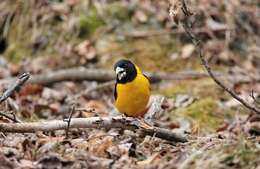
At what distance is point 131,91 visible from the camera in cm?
605

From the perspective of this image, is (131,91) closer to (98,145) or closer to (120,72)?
(120,72)

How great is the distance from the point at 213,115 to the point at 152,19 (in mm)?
3033

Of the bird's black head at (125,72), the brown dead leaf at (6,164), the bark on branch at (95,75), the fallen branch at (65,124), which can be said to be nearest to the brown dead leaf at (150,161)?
the fallen branch at (65,124)

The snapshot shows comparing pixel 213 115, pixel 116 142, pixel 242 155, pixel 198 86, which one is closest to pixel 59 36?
pixel 198 86

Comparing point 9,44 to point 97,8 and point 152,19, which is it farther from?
point 152,19

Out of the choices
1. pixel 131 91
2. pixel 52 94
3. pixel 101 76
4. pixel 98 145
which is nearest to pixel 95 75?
pixel 101 76

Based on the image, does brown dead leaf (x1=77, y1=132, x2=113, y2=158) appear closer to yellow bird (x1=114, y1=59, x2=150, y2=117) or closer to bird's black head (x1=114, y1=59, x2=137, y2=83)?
yellow bird (x1=114, y1=59, x2=150, y2=117)

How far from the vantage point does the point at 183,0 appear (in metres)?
4.50

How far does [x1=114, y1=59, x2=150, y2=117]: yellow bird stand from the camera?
6047 mm

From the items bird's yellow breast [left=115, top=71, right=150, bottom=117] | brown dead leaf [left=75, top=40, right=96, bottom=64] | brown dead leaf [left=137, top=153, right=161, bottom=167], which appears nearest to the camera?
brown dead leaf [left=137, top=153, right=161, bottom=167]

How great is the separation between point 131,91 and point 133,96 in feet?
0.17

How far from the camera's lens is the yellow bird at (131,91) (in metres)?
6.05

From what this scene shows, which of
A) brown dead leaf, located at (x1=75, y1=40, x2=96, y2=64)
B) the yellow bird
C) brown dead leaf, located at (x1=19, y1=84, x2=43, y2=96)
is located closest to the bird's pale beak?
the yellow bird

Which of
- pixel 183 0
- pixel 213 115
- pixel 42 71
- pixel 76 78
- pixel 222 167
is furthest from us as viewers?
pixel 42 71
